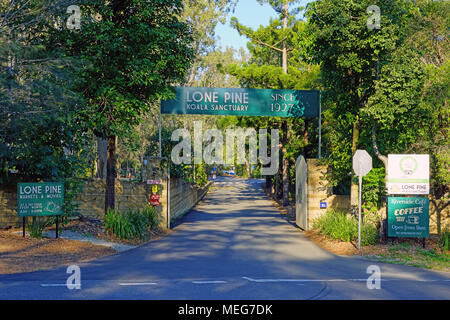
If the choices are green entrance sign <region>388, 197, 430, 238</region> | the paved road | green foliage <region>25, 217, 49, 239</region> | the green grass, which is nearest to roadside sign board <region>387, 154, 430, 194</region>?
green entrance sign <region>388, 197, 430, 238</region>

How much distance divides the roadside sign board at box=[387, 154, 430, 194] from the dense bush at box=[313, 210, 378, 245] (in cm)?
196

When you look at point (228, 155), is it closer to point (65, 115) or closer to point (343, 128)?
point (343, 128)

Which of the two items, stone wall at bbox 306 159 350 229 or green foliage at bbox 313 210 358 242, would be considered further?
stone wall at bbox 306 159 350 229

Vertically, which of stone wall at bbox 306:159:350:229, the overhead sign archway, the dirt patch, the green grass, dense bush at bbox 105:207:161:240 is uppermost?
the overhead sign archway

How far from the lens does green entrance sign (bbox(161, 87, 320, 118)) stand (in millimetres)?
22234

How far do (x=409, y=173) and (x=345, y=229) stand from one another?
10.6ft

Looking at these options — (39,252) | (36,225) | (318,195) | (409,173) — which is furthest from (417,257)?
(36,225)

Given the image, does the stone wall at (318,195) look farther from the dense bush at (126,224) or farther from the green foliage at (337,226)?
the dense bush at (126,224)

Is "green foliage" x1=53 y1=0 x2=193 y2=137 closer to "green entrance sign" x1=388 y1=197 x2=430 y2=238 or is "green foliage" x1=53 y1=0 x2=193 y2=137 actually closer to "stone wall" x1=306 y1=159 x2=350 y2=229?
"stone wall" x1=306 y1=159 x2=350 y2=229

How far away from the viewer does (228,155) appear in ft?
259

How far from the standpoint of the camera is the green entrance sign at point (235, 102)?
22.2 m

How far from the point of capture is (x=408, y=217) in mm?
15406

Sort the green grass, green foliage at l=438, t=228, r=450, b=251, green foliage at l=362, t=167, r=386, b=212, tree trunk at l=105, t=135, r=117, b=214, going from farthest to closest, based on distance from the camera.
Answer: tree trunk at l=105, t=135, r=117, b=214 < green foliage at l=362, t=167, r=386, b=212 < green foliage at l=438, t=228, r=450, b=251 < the green grass

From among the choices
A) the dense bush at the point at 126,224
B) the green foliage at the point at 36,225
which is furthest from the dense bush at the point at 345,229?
the green foliage at the point at 36,225
